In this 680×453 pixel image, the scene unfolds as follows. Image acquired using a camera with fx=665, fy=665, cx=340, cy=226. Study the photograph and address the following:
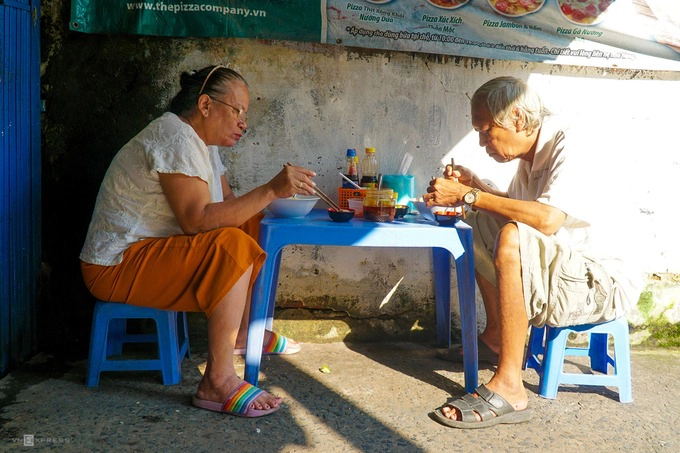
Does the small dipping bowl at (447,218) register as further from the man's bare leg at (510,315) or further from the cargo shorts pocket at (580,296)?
the cargo shorts pocket at (580,296)

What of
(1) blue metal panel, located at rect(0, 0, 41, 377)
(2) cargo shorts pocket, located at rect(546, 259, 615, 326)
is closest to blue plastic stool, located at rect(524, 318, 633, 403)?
(2) cargo shorts pocket, located at rect(546, 259, 615, 326)

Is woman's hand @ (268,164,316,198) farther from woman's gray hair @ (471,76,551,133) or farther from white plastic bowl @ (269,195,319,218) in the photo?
woman's gray hair @ (471,76,551,133)

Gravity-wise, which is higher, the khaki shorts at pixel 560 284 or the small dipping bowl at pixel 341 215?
the small dipping bowl at pixel 341 215

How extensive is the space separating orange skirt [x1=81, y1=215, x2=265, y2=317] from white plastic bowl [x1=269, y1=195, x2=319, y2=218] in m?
0.30

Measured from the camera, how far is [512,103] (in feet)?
9.66

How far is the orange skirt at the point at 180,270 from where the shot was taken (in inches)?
106

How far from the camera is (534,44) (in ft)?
11.3

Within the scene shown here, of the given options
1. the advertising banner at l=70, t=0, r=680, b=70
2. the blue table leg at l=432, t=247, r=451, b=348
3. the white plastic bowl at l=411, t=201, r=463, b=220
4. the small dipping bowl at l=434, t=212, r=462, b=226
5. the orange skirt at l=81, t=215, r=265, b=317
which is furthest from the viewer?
the blue table leg at l=432, t=247, r=451, b=348

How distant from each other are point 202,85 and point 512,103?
136 centimetres

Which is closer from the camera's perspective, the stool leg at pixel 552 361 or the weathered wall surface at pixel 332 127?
the stool leg at pixel 552 361

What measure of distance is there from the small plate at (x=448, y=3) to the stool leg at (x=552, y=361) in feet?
5.47

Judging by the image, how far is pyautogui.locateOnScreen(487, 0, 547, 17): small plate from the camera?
3406mm

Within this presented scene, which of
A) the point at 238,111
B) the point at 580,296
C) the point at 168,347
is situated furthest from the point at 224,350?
the point at 580,296

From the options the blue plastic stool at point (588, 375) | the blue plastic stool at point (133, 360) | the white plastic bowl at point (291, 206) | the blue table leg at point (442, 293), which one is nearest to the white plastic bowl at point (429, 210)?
the blue table leg at point (442, 293)
